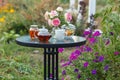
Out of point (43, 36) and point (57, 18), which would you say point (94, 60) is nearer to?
point (43, 36)

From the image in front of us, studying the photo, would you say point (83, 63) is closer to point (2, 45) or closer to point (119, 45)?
point (119, 45)

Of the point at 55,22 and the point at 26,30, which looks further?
the point at 26,30

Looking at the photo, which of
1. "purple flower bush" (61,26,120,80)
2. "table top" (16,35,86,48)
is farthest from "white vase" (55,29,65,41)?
"purple flower bush" (61,26,120,80)

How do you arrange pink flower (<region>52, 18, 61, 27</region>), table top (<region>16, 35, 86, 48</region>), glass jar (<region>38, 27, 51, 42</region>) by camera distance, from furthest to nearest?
pink flower (<region>52, 18, 61, 27</region>) → glass jar (<region>38, 27, 51, 42</region>) → table top (<region>16, 35, 86, 48</region>)

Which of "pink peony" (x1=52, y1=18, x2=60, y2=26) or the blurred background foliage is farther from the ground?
"pink peony" (x1=52, y1=18, x2=60, y2=26)

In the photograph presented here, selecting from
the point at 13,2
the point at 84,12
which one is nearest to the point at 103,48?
the point at 84,12

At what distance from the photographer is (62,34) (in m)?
4.25

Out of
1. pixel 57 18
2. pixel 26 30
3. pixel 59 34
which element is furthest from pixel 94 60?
pixel 26 30

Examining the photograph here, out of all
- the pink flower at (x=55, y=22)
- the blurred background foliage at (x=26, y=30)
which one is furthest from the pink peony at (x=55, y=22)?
the blurred background foliage at (x=26, y=30)

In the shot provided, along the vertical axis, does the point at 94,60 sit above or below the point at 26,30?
above

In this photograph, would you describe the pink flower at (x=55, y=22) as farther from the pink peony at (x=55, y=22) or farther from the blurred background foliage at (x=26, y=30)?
the blurred background foliage at (x=26, y=30)

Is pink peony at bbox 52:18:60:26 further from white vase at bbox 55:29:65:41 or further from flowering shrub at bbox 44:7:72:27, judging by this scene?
white vase at bbox 55:29:65:41

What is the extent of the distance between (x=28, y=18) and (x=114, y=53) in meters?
4.42

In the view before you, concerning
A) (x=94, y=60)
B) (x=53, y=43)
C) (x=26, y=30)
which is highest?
(x=53, y=43)
